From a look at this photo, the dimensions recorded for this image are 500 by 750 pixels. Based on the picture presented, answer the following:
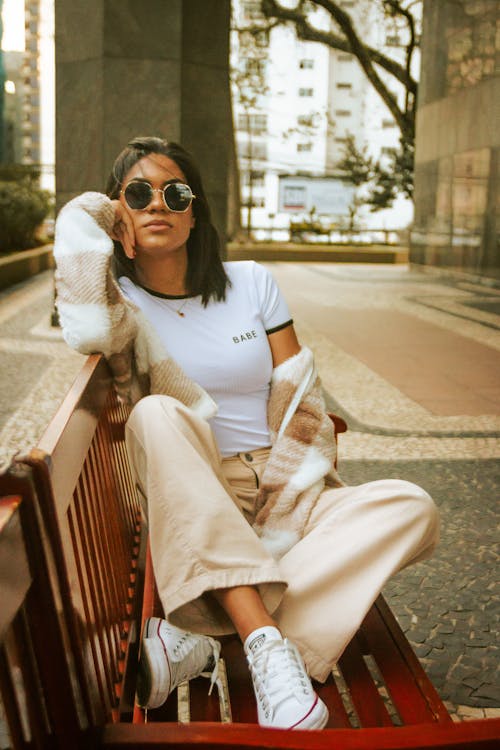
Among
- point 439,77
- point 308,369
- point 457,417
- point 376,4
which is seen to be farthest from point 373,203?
point 308,369

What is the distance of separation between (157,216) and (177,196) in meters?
0.09

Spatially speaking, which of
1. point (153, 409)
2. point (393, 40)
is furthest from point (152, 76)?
point (393, 40)

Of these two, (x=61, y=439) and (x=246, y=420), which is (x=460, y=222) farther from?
(x=61, y=439)

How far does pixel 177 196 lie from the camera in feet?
8.65

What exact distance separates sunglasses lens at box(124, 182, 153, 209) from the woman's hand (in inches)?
1.2

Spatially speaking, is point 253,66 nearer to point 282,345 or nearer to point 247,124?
point 247,124

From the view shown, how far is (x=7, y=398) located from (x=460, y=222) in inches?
545

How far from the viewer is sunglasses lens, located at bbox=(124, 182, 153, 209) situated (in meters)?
2.61

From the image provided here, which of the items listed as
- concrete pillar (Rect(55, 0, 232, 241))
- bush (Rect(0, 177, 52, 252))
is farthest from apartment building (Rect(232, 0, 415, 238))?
concrete pillar (Rect(55, 0, 232, 241))

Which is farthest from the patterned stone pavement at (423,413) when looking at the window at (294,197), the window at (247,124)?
the window at (294,197)

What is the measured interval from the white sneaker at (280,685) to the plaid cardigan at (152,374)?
1.62 feet

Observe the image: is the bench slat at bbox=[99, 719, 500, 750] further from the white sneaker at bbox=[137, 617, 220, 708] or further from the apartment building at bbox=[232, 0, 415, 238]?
the apartment building at bbox=[232, 0, 415, 238]

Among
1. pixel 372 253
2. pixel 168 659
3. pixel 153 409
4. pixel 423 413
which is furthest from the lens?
pixel 372 253

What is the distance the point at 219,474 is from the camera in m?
2.23
